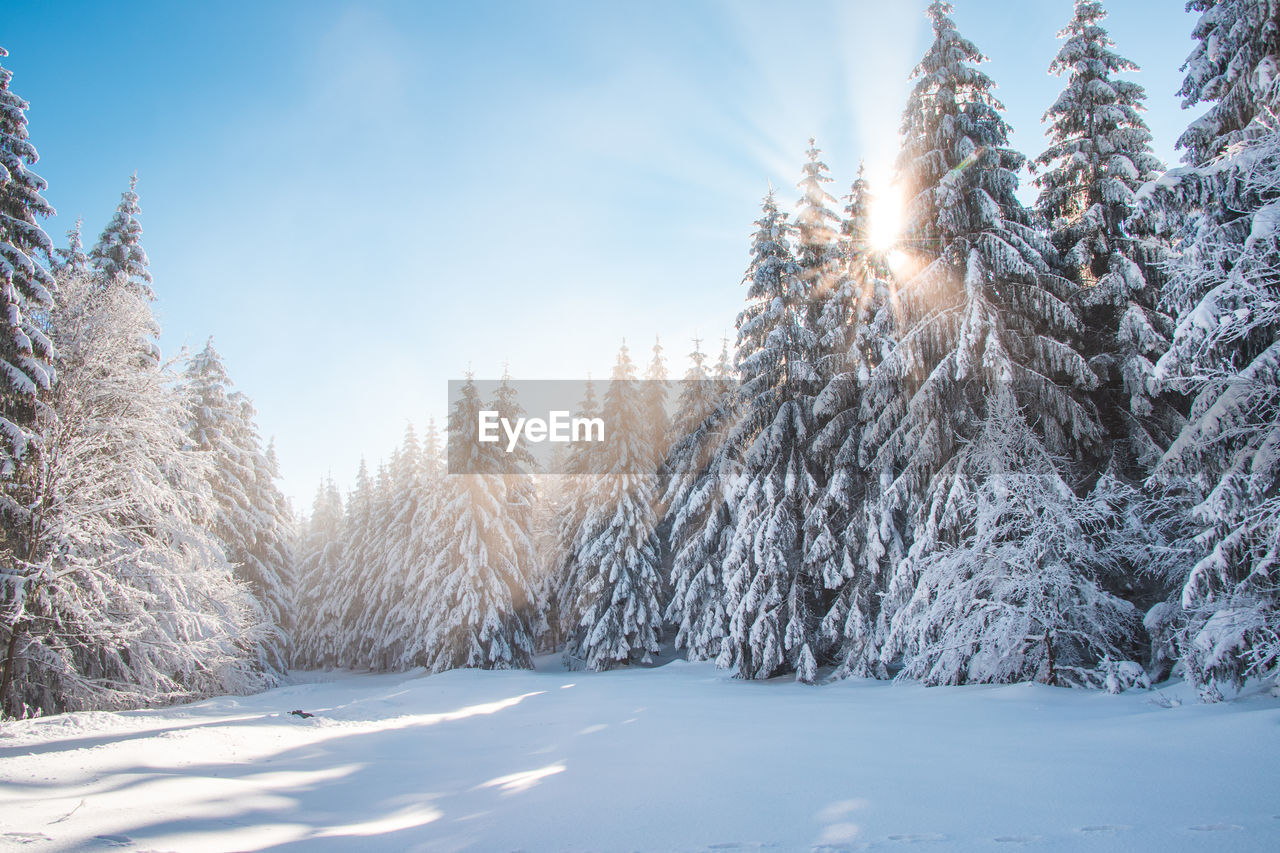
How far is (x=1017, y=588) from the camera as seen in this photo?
35.8 feet

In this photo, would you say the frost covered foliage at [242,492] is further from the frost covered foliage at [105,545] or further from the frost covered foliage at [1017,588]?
the frost covered foliage at [1017,588]

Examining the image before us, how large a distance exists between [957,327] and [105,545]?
65.2 ft

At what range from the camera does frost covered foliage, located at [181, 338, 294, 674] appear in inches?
938

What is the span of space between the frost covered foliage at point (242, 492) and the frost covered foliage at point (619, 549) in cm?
1253

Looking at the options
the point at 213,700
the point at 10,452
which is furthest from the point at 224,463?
the point at 10,452

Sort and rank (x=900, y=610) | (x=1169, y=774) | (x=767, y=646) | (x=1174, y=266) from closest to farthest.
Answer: (x=1169, y=774)
(x=1174, y=266)
(x=900, y=610)
(x=767, y=646)

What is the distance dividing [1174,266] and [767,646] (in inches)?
481

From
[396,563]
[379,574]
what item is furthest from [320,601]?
[396,563]

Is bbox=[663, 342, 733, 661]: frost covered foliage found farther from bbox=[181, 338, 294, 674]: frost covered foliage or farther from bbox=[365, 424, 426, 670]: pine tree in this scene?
bbox=[181, 338, 294, 674]: frost covered foliage

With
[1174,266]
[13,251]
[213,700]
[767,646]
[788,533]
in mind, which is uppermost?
[13,251]

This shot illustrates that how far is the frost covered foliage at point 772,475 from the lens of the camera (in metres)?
16.5

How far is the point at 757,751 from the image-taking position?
7.74 metres

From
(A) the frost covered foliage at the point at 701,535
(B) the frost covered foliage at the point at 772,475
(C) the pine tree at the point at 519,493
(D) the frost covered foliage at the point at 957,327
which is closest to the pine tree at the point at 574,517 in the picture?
(C) the pine tree at the point at 519,493

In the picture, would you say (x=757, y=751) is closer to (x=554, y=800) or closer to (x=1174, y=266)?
(x=554, y=800)
